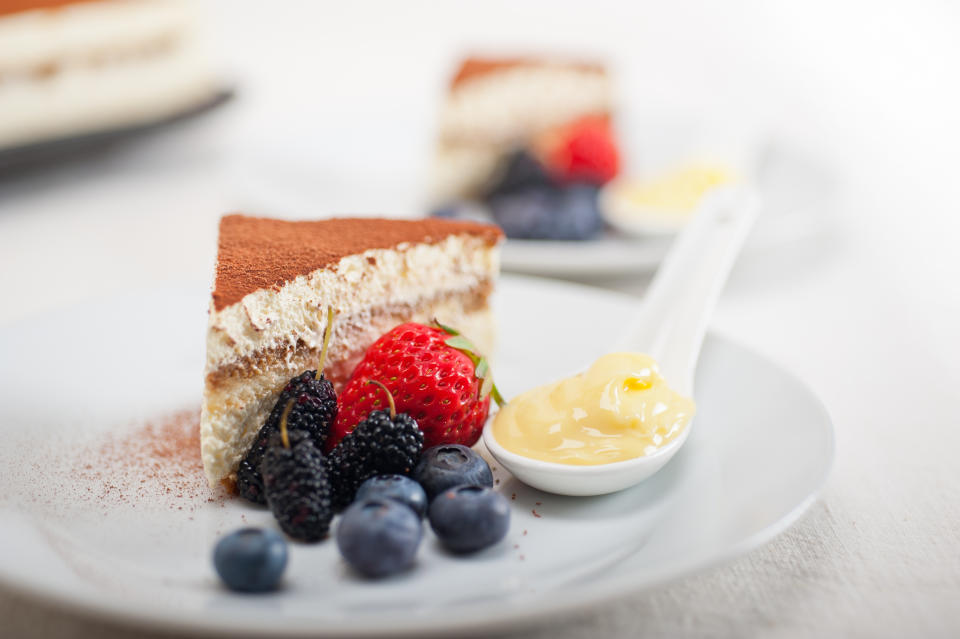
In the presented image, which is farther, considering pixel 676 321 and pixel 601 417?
pixel 676 321

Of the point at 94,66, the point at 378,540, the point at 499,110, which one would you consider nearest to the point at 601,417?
the point at 378,540

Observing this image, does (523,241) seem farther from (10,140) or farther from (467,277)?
(10,140)

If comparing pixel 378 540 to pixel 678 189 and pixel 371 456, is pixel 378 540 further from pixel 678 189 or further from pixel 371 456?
pixel 678 189

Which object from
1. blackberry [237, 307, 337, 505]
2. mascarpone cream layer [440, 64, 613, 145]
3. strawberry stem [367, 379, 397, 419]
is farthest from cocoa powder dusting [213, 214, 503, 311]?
mascarpone cream layer [440, 64, 613, 145]

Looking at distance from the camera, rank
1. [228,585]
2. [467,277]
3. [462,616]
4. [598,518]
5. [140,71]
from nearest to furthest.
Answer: [462,616], [228,585], [598,518], [467,277], [140,71]

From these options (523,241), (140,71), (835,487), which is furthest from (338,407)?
(140,71)

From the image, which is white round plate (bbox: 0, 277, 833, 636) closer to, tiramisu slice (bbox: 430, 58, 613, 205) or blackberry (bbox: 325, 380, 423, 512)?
blackberry (bbox: 325, 380, 423, 512)
